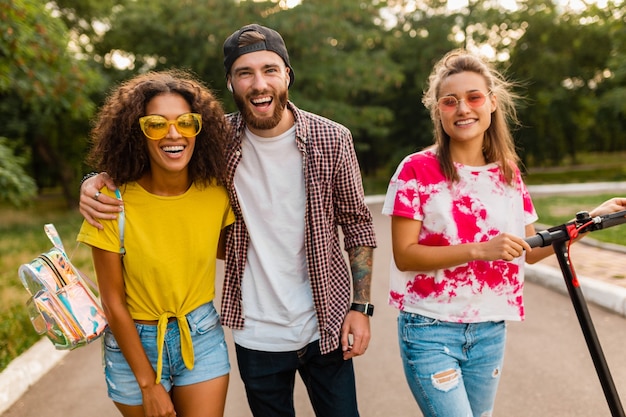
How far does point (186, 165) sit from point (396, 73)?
1996 cm

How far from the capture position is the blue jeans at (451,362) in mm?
2248

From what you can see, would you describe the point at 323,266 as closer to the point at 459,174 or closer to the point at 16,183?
the point at 459,174

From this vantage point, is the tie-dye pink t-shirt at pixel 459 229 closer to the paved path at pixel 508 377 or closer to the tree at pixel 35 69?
the paved path at pixel 508 377

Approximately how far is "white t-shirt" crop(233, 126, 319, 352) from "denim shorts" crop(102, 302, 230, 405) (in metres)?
0.16

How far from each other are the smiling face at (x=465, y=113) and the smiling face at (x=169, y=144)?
1084 mm

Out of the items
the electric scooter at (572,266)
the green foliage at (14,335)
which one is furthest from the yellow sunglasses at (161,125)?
the green foliage at (14,335)

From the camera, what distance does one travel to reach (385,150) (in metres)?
32.4

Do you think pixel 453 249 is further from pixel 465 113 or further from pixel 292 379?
pixel 292 379

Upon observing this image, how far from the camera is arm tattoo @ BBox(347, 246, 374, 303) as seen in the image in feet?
8.59

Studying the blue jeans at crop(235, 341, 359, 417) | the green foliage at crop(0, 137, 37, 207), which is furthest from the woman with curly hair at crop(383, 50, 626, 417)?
the green foliage at crop(0, 137, 37, 207)

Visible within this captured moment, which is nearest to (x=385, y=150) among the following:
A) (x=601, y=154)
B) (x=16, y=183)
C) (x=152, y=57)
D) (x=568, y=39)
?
(x=568, y=39)

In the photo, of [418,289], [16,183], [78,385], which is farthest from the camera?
[16,183]

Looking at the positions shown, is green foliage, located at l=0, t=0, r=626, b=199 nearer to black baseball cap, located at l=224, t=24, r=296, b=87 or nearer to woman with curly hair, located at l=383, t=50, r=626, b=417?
black baseball cap, located at l=224, t=24, r=296, b=87

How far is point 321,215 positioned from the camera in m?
2.48
